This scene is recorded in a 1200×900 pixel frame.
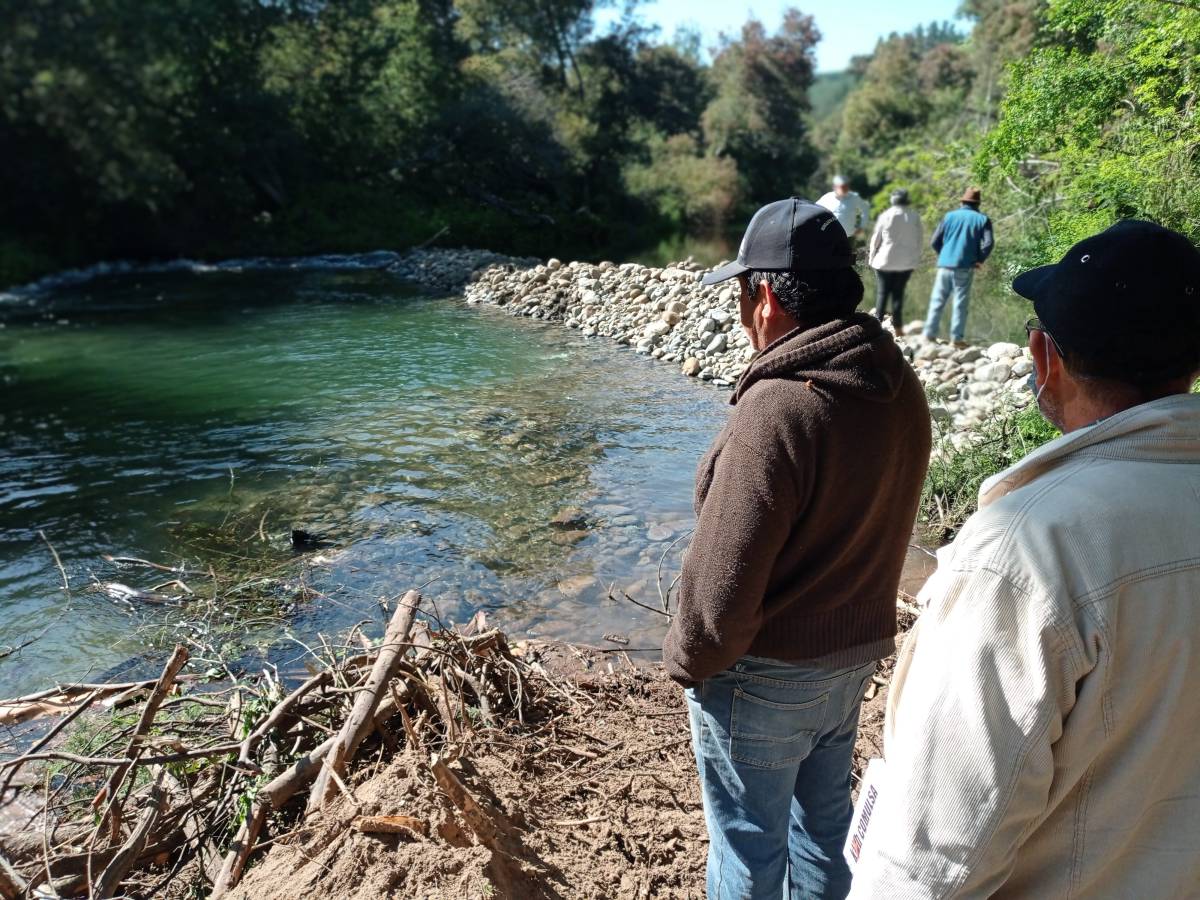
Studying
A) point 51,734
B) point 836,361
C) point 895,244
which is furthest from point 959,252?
point 51,734

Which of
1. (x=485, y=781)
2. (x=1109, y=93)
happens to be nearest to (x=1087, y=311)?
(x=485, y=781)

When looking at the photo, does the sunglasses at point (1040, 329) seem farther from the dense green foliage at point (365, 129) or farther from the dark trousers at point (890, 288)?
the dense green foliage at point (365, 129)

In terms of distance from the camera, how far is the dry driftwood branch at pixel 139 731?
2.74 metres

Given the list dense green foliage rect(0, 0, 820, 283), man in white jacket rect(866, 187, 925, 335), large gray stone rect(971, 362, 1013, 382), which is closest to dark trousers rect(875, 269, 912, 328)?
man in white jacket rect(866, 187, 925, 335)

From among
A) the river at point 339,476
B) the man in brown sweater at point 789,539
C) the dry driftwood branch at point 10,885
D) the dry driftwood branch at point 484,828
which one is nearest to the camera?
the man in brown sweater at point 789,539

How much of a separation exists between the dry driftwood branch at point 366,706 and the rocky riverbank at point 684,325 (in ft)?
15.8

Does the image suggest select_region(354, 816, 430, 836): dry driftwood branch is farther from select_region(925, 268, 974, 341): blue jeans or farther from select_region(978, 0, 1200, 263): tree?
select_region(925, 268, 974, 341): blue jeans

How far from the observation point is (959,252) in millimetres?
9742

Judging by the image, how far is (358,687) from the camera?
309 centimetres

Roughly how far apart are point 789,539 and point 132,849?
2.10 m

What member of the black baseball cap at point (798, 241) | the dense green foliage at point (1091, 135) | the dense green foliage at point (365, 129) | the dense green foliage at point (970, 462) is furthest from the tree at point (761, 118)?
the black baseball cap at point (798, 241)

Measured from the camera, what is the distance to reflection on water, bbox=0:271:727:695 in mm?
5801

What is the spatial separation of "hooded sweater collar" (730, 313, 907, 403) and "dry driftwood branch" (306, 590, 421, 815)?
174 centimetres

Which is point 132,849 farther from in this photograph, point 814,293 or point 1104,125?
point 1104,125
